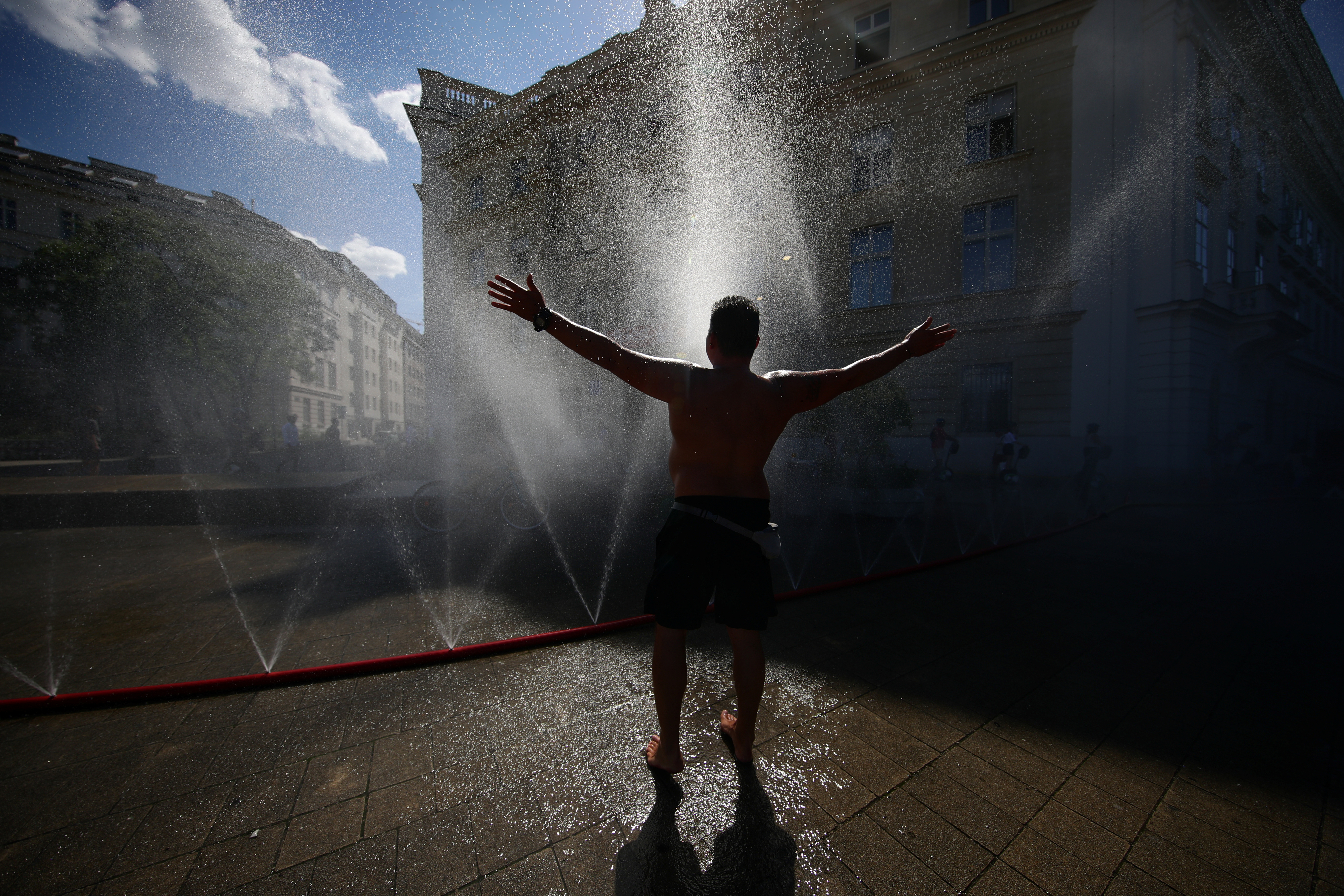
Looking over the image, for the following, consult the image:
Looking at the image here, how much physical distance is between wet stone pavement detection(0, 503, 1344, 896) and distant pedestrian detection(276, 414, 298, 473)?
1520 cm

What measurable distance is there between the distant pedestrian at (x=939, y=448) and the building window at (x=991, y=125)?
8.45 meters

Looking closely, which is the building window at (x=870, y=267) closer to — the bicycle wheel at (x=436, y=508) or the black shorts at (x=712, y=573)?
the bicycle wheel at (x=436, y=508)

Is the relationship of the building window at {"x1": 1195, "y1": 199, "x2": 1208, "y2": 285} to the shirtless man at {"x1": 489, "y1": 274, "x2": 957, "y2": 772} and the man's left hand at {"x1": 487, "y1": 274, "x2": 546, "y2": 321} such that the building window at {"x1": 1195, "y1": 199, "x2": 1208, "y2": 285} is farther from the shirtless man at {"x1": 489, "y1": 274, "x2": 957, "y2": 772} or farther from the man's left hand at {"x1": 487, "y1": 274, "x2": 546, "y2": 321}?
the man's left hand at {"x1": 487, "y1": 274, "x2": 546, "y2": 321}

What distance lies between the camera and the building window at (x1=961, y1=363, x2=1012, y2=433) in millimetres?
14609

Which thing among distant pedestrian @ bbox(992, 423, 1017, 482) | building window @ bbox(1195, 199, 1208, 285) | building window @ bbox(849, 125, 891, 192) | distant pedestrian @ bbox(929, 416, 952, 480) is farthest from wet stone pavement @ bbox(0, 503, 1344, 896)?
building window @ bbox(1195, 199, 1208, 285)

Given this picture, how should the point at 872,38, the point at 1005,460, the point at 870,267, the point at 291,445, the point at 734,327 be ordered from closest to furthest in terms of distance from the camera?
the point at 734,327, the point at 1005,460, the point at 291,445, the point at 870,267, the point at 872,38

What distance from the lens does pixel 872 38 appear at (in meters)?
17.0

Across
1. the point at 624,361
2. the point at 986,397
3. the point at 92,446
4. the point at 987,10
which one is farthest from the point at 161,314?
the point at 987,10

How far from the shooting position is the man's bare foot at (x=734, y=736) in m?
1.87

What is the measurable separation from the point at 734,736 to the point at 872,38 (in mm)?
22447

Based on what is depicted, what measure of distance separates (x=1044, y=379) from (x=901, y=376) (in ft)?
12.4

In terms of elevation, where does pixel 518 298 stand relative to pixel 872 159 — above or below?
below

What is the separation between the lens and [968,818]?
5.40ft

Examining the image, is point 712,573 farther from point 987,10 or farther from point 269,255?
point 269,255
